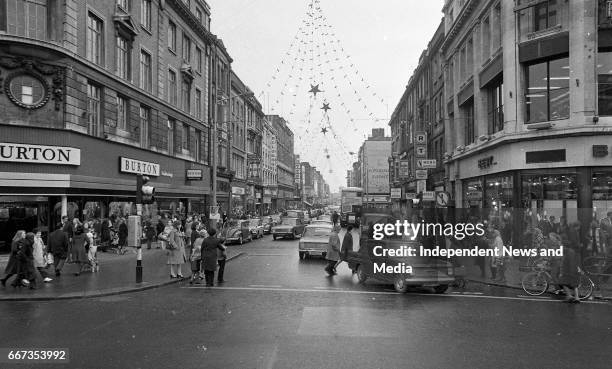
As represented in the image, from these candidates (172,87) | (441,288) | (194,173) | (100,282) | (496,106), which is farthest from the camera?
(194,173)

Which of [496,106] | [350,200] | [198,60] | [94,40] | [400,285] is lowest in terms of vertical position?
[400,285]

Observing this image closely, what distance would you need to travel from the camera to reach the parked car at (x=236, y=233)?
30.9 meters

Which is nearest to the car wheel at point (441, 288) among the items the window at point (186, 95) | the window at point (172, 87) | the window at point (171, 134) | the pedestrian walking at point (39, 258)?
the pedestrian walking at point (39, 258)

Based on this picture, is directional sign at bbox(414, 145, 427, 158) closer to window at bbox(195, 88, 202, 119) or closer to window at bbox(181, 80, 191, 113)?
window at bbox(181, 80, 191, 113)

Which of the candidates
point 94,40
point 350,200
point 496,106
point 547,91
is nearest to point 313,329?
point 547,91

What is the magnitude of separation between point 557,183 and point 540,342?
1518 centimetres

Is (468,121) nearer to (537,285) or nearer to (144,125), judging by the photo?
(537,285)

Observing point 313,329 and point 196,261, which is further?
point 196,261

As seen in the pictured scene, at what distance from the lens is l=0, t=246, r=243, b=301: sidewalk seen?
12891 mm

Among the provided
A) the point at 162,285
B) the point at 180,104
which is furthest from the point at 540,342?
the point at 180,104

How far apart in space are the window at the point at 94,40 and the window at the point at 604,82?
22.5m

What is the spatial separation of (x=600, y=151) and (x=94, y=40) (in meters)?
23.2

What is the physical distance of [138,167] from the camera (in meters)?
28.0

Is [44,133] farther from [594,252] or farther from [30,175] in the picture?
[594,252]
